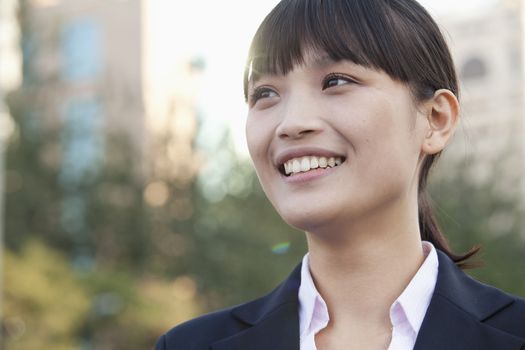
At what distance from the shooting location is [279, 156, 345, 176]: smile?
2.08 metres

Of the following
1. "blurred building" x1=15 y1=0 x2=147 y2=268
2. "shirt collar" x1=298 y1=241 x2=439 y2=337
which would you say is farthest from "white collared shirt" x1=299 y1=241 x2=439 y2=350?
"blurred building" x1=15 y1=0 x2=147 y2=268

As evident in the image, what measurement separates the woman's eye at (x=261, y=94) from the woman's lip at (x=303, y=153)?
0.56ft

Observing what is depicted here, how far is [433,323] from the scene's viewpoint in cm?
212

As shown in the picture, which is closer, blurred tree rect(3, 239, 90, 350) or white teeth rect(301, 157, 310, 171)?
white teeth rect(301, 157, 310, 171)

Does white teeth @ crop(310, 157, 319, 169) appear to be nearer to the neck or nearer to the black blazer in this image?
the neck

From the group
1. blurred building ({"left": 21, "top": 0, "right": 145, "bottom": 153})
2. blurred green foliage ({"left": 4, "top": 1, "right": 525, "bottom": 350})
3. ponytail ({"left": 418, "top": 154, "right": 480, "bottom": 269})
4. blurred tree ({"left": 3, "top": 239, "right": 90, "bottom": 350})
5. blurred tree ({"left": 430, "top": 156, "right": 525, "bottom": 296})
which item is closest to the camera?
ponytail ({"left": 418, "top": 154, "right": 480, "bottom": 269})

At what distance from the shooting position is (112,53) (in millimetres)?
32000

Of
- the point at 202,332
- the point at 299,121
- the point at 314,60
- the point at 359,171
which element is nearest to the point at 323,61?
the point at 314,60

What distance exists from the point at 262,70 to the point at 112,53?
1197 inches

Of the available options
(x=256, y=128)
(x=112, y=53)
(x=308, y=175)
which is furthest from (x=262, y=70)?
(x=112, y=53)

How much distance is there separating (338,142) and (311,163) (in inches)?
2.9

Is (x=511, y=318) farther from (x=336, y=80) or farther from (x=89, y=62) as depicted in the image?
(x=89, y=62)

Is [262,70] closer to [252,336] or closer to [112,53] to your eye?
[252,336]

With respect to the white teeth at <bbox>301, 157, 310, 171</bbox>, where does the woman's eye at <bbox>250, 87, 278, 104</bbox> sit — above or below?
above
